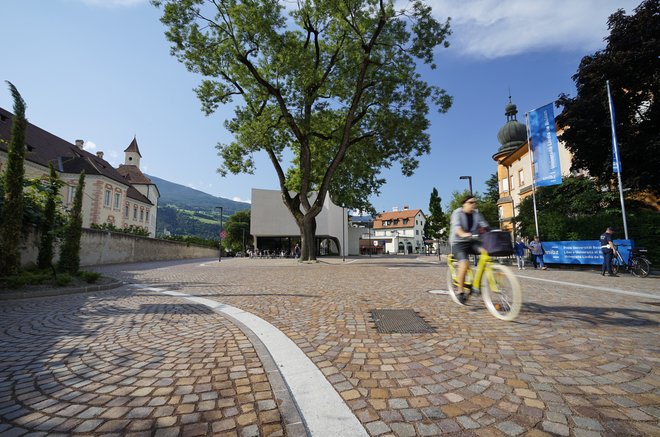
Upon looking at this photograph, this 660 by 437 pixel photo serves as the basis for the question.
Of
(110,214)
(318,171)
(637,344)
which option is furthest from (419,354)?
(110,214)

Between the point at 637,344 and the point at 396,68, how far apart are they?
21253mm

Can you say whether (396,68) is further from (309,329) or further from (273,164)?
(309,329)

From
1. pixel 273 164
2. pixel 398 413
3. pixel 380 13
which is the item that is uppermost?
pixel 380 13

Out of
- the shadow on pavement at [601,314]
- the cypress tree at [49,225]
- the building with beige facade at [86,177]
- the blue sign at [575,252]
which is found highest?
the building with beige facade at [86,177]

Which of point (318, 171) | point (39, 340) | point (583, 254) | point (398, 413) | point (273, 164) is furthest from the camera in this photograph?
point (318, 171)

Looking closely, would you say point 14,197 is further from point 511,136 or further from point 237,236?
point 237,236

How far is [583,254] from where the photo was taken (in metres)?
14.8

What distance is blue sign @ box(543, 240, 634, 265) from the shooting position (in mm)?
13883

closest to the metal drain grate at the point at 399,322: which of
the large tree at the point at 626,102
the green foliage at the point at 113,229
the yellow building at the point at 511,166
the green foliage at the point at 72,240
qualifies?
the green foliage at the point at 72,240

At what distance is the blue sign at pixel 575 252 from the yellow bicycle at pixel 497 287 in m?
11.5

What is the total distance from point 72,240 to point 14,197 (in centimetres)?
197

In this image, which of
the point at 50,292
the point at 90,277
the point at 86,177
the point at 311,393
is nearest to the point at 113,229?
the point at 90,277

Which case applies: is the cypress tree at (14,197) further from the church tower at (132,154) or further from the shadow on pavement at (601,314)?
the church tower at (132,154)

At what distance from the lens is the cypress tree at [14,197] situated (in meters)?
8.18
